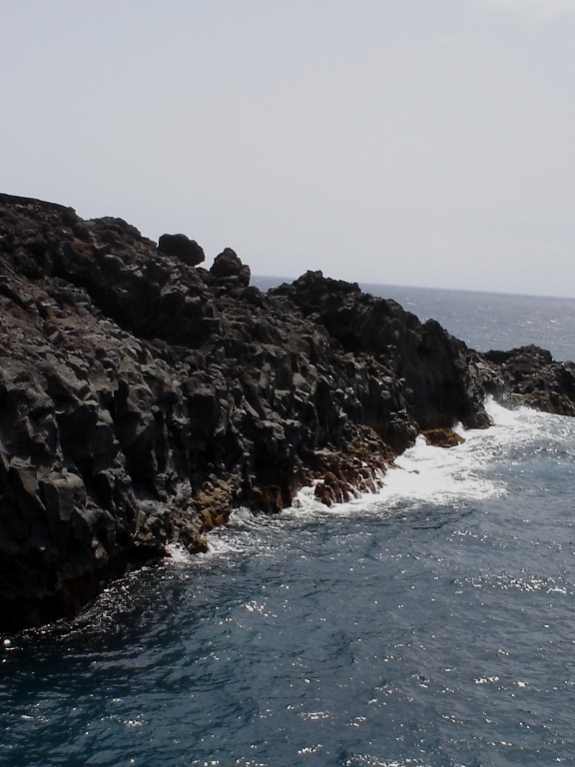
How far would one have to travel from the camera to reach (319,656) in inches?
1139

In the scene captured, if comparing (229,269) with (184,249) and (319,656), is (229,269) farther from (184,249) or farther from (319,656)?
(319,656)

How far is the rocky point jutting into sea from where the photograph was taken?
31.2 m

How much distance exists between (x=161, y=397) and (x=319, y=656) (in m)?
17.4

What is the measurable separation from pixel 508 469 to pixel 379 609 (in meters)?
29.5

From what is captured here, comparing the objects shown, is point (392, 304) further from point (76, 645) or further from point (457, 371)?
point (76, 645)

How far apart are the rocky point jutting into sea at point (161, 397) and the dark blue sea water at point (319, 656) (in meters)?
2.31

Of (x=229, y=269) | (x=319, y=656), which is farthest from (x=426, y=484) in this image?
(x=319, y=656)

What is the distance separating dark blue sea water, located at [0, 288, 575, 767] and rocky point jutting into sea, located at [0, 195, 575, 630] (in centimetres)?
231

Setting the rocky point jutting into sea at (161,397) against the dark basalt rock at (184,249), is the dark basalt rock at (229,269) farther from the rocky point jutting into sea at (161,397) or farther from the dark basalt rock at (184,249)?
the dark basalt rock at (184,249)

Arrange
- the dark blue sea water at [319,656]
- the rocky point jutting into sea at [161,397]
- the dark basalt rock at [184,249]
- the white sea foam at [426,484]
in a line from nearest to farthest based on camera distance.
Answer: the dark blue sea water at [319,656], the rocky point jutting into sea at [161,397], the white sea foam at [426,484], the dark basalt rock at [184,249]

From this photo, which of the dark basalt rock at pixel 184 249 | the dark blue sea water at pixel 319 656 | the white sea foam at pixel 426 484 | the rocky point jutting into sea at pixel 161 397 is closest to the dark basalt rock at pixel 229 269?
the rocky point jutting into sea at pixel 161 397

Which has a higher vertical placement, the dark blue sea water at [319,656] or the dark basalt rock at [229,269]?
the dark basalt rock at [229,269]

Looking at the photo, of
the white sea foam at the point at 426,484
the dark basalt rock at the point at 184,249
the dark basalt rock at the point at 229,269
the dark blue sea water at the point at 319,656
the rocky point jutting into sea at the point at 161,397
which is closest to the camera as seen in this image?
the dark blue sea water at the point at 319,656

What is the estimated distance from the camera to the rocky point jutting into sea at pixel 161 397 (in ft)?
102
